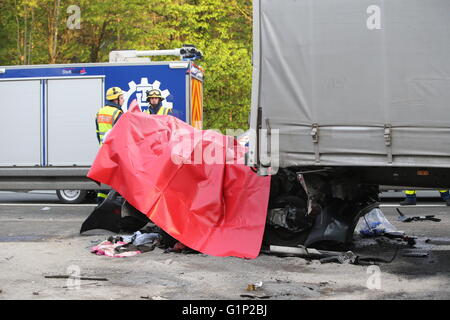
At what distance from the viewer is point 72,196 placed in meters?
15.4

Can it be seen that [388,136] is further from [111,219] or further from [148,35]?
[148,35]

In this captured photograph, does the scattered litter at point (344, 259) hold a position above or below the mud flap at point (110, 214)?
below

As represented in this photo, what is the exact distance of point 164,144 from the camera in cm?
912

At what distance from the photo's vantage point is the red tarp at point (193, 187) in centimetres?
845

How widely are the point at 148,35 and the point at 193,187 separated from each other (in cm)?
1559

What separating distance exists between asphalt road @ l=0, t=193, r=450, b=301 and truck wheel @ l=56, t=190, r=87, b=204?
16.7 ft

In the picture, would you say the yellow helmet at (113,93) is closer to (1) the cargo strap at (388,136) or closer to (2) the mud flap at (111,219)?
(2) the mud flap at (111,219)

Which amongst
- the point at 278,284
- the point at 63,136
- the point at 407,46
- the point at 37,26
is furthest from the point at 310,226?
the point at 37,26

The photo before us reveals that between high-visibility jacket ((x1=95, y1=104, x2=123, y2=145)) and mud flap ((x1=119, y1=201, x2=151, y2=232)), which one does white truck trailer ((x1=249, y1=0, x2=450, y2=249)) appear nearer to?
mud flap ((x1=119, y1=201, x2=151, y2=232))

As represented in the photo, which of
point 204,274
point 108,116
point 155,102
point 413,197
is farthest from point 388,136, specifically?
point 413,197

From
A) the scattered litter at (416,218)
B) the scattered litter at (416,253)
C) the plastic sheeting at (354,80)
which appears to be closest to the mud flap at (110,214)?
the plastic sheeting at (354,80)

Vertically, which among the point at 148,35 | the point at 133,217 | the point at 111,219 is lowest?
the point at 111,219

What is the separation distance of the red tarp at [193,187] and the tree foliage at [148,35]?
1397 cm

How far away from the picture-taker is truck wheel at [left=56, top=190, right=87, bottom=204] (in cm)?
1532
